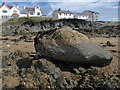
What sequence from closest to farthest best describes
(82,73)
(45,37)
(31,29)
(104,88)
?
(104,88) → (82,73) → (45,37) → (31,29)

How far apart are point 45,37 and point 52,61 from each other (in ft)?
4.60

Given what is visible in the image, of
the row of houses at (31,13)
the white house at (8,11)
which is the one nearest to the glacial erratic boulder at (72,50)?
the row of houses at (31,13)

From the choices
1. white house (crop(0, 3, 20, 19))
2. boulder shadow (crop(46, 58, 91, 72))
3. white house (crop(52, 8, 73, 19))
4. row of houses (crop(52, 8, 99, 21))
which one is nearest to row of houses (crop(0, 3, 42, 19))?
white house (crop(0, 3, 20, 19))

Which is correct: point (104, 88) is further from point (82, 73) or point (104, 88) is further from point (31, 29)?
point (31, 29)

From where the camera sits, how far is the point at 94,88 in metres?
5.41

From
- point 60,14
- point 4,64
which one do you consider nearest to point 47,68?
point 4,64

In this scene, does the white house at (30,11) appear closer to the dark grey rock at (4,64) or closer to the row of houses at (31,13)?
the row of houses at (31,13)

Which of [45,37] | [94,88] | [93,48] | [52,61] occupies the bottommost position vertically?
Result: [94,88]

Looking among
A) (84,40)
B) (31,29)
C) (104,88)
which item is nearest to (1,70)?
(84,40)

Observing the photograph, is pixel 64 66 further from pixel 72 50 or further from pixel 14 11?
pixel 14 11

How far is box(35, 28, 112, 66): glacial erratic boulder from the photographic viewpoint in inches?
274

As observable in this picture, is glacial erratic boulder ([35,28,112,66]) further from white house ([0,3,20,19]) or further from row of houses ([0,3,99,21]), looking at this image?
white house ([0,3,20,19])

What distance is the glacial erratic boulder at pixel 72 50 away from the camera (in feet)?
22.8

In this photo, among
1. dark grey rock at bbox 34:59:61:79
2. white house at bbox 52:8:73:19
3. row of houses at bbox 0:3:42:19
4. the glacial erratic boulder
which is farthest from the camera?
white house at bbox 52:8:73:19
